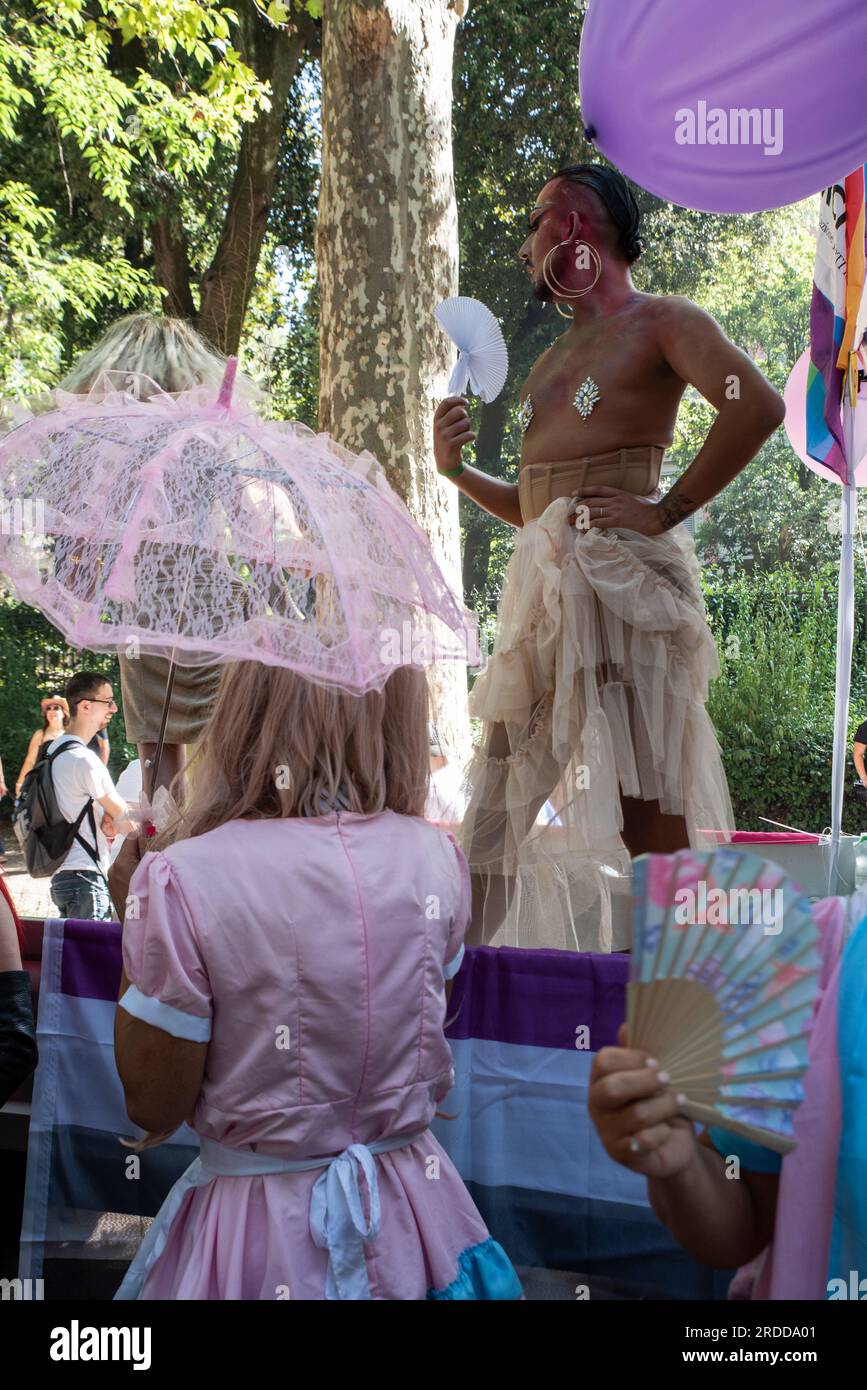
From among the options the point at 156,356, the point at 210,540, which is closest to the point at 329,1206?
the point at 210,540

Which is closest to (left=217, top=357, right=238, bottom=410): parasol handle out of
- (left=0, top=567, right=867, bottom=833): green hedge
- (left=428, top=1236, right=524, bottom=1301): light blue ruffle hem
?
(left=428, top=1236, right=524, bottom=1301): light blue ruffle hem

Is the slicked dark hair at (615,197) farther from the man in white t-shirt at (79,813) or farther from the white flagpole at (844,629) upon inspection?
the man in white t-shirt at (79,813)

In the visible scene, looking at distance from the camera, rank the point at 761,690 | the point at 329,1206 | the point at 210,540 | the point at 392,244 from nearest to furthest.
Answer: the point at 329,1206 → the point at 210,540 → the point at 392,244 → the point at 761,690

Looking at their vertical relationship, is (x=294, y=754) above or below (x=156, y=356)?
below

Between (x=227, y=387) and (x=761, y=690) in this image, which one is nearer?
(x=227, y=387)

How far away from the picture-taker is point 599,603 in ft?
9.37

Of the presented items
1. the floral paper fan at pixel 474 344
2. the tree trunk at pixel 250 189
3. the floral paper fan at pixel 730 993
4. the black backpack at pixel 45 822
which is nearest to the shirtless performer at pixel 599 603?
the floral paper fan at pixel 474 344

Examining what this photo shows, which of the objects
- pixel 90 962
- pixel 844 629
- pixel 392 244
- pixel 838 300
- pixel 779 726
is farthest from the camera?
pixel 779 726

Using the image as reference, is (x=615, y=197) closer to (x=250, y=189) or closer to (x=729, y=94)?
(x=729, y=94)

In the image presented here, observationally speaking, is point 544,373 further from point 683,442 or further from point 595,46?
point 683,442

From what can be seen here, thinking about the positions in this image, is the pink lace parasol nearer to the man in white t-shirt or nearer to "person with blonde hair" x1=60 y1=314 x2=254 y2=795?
"person with blonde hair" x1=60 y1=314 x2=254 y2=795

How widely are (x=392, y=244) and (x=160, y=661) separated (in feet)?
11.7

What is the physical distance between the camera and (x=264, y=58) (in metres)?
12.7

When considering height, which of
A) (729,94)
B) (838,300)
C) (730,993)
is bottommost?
(730,993)
